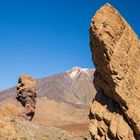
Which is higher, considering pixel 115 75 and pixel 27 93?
pixel 27 93

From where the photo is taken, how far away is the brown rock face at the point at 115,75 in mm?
14609

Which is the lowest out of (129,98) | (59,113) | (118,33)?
(129,98)

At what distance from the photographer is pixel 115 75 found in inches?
583

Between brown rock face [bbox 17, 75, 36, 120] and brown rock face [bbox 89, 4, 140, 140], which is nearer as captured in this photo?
brown rock face [bbox 89, 4, 140, 140]

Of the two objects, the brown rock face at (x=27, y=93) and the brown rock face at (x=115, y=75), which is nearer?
the brown rock face at (x=115, y=75)

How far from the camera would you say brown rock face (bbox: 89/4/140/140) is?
14609 mm

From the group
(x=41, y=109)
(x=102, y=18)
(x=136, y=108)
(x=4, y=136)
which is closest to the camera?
(x=136, y=108)

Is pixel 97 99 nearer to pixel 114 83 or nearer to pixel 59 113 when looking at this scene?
pixel 114 83

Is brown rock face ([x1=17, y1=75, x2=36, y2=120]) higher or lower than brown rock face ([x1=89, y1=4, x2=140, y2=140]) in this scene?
higher

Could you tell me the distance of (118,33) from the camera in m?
15.3

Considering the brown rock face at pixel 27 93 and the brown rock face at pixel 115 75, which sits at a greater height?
the brown rock face at pixel 27 93

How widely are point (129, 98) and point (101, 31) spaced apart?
2765 millimetres

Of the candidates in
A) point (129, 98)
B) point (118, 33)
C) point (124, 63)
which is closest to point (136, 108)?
point (129, 98)

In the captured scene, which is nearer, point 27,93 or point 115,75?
point 115,75
